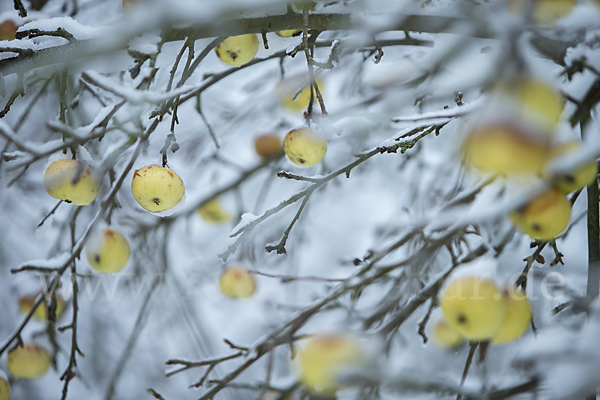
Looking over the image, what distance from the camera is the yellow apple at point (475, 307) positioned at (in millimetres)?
1231

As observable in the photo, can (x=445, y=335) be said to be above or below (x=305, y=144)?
below

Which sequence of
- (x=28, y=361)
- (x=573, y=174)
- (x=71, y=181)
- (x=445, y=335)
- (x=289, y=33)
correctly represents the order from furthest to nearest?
(x=445, y=335) → (x=28, y=361) → (x=289, y=33) → (x=71, y=181) → (x=573, y=174)

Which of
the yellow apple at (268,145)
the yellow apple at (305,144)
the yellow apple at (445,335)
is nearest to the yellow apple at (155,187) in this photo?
the yellow apple at (305,144)

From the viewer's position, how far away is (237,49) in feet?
5.14

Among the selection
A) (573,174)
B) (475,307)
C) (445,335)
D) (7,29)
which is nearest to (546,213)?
(573,174)

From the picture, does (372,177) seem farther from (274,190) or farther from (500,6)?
(500,6)

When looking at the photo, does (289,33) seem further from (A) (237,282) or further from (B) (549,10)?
(A) (237,282)

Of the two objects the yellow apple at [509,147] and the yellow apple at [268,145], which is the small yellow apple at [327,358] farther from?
the yellow apple at [268,145]

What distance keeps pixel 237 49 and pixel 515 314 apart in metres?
1.41

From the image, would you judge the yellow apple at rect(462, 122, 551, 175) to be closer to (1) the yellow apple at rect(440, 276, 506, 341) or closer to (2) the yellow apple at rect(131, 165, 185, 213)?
(1) the yellow apple at rect(440, 276, 506, 341)

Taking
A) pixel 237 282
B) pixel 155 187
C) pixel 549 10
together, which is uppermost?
pixel 549 10

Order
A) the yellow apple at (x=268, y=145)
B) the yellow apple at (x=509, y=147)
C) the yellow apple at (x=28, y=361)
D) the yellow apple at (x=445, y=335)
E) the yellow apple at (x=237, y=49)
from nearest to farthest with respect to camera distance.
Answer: the yellow apple at (x=509, y=147)
the yellow apple at (x=237, y=49)
the yellow apple at (x=28, y=361)
the yellow apple at (x=445, y=335)
the yellow apple at (x=268, y=145)

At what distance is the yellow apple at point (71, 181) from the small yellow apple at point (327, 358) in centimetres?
97

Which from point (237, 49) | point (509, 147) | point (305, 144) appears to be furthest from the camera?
point (237, 49)
